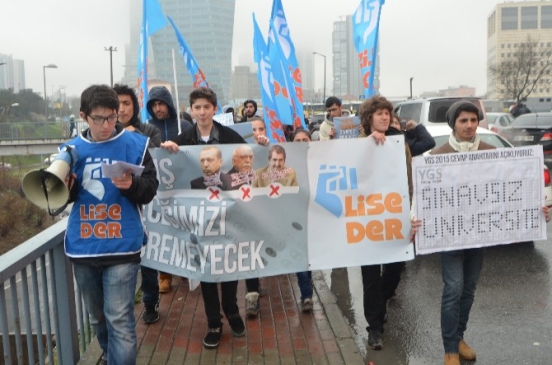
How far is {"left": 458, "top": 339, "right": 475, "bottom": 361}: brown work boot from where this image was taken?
14.0 feet

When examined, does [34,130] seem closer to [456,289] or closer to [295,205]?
[295,205]

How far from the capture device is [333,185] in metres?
4.51

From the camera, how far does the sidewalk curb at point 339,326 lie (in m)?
4.32

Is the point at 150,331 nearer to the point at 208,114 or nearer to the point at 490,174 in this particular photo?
the point at 208,114

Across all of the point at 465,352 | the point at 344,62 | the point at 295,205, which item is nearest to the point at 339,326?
the point at 465,352

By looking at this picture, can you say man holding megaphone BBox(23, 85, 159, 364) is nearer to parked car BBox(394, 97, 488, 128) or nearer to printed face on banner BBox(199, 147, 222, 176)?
printed face on banner BBox(199, 147, 222, 176)

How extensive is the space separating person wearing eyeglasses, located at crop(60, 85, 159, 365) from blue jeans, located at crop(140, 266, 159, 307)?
1462 mm

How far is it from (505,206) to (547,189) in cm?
427

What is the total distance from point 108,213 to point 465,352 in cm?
283

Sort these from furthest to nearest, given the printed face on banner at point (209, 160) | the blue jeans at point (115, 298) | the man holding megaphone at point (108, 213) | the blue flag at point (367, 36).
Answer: the blue flag at point (367, 36) → the printed face on banner at point (209, 160) → the blue jeans at point (115, 298) → the man holding megaphone at point (108, 213)

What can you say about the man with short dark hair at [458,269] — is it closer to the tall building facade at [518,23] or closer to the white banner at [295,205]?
the white banner at [295,205]

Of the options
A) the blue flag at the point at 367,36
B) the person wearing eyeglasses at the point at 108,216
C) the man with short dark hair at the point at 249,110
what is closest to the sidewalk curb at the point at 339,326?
the person wearing eyeglasses at the point at 108,216

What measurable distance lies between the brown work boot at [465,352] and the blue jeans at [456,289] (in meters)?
0.20

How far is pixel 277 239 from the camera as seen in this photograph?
4504 mm
